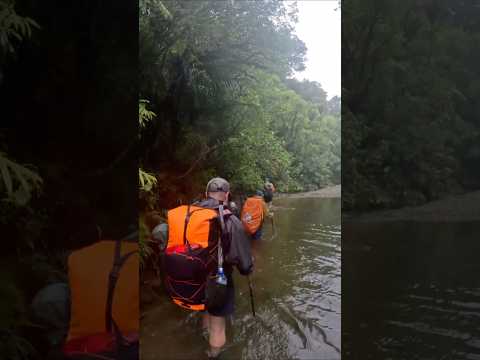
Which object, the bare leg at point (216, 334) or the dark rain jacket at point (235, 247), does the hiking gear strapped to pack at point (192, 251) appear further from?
the bare leg at point (216, 334)

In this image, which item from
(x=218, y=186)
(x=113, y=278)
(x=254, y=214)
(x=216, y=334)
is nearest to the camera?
(x=113, y=278)

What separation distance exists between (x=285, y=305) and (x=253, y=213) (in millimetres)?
587

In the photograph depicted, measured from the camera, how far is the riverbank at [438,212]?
204 cm

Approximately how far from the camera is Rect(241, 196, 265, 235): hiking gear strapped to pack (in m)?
2.01

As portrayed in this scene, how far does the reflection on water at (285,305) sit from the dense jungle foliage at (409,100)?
309mm

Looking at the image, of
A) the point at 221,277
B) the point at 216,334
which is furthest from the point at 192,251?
the point at 216,334

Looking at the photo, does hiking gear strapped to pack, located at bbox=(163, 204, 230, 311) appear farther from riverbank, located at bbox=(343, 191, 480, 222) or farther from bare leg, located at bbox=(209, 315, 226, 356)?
riverbank, located at bbox=(343, 191, 480, 222)

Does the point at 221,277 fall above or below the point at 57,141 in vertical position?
below

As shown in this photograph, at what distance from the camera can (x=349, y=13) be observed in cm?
207

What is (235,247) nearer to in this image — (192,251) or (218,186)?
(192,251)

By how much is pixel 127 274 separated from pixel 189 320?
772 millimetres

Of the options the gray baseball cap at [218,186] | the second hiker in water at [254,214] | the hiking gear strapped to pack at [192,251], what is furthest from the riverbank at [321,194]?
the hiking gear strapped to pack at [192,251]

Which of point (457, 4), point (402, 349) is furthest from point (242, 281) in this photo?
point (457, 4)

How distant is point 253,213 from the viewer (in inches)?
80.8
